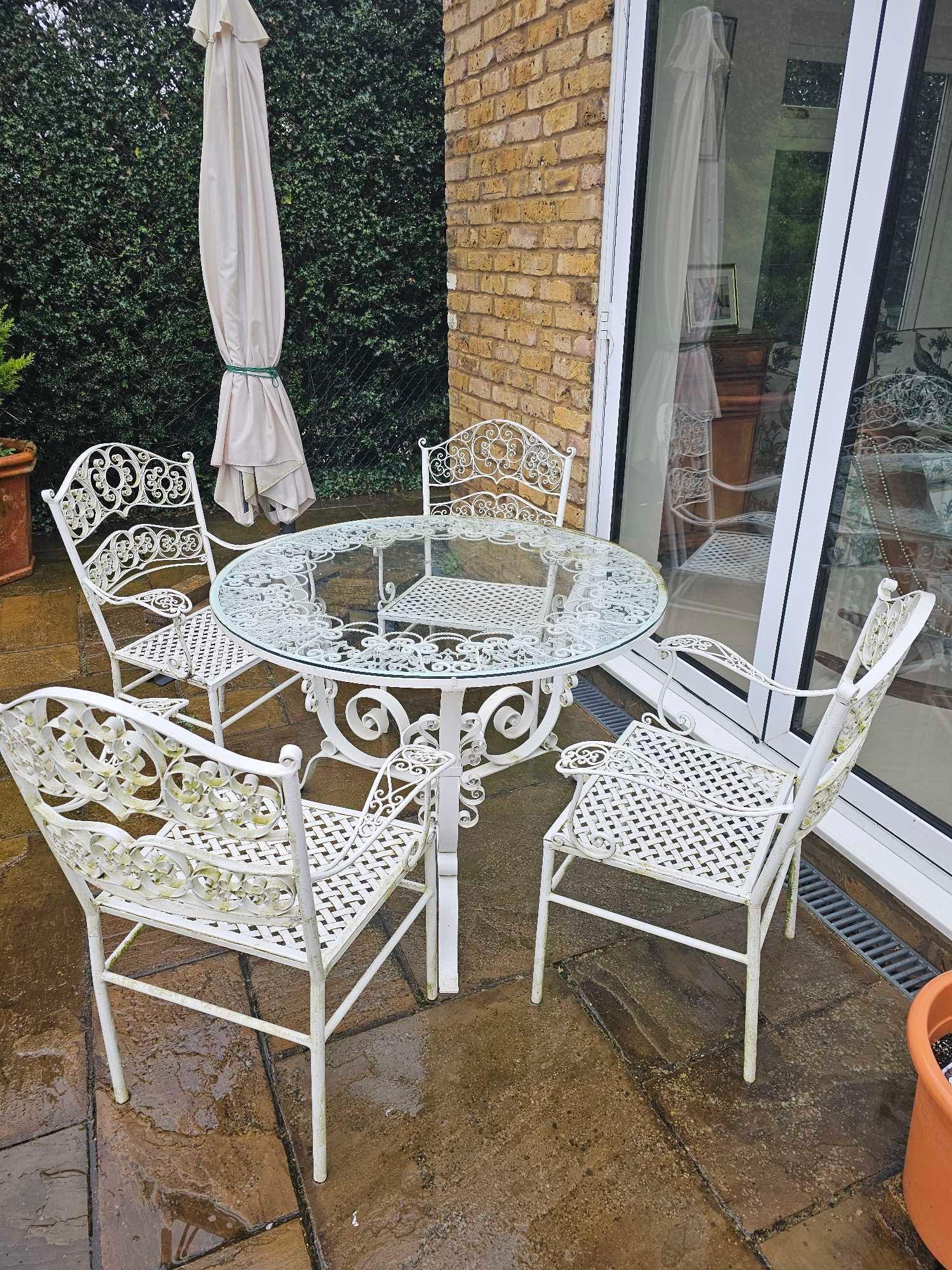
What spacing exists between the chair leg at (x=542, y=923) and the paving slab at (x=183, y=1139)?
2.06 ft

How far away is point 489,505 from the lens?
3619mm

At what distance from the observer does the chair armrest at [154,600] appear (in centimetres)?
251

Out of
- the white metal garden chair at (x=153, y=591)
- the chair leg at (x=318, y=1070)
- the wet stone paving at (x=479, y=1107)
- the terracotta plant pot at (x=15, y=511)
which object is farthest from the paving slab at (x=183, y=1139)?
the terracotta plant pot at (x=15, y=511)

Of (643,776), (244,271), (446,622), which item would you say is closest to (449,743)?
(446,622)

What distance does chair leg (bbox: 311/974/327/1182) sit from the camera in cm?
148

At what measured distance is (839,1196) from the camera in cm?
154

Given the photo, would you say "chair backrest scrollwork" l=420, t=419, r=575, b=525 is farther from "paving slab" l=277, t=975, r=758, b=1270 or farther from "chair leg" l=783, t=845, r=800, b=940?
"paving slab" l=277, t=975, r=758, b=1270

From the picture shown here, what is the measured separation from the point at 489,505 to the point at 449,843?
181cm

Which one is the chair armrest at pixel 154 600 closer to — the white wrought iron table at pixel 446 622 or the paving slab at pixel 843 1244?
the white wrought iron table at pixel 446 622

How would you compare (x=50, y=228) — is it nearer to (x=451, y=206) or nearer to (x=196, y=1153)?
(x=451, y=206)

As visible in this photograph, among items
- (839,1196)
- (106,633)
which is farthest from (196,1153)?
(106,633)

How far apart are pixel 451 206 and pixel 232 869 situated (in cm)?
370

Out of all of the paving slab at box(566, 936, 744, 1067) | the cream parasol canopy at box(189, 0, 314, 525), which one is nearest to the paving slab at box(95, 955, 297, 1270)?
the paving slab at box(566, 936, 744, 1067)

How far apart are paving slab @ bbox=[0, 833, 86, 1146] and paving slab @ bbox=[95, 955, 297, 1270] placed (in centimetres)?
8
